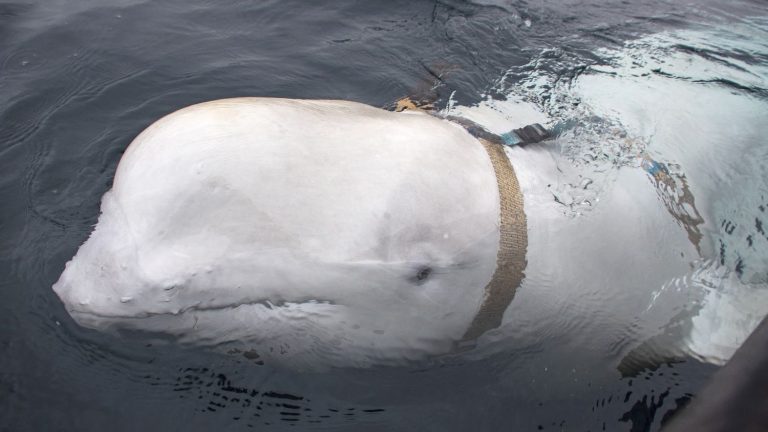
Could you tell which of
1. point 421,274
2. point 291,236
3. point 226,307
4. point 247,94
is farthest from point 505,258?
point 247,94

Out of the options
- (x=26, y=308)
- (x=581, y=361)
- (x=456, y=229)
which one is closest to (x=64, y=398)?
(x=26, y=308)

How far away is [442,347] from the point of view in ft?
9.19

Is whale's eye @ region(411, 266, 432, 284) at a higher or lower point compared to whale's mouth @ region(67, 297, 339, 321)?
higher

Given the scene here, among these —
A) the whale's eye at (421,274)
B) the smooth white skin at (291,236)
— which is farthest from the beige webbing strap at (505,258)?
the whale's eye at (421,274)

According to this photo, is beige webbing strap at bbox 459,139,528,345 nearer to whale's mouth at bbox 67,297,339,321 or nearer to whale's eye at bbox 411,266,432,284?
whale's eye at bbox 411,266,432,284

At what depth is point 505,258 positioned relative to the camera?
8.79 ft

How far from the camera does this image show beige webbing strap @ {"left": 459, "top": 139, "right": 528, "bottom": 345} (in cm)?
268

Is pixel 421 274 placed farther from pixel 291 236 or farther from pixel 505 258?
pixel 291 236

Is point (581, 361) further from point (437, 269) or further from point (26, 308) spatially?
point (26, 308)

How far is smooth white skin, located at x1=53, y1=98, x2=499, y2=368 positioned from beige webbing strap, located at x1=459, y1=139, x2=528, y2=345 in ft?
0.16

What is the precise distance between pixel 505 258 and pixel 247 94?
3.48 m

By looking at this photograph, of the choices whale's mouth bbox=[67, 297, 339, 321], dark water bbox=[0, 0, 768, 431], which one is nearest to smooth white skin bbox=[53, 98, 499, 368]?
whale's mouth bbox=[67, 297, 339, 321]

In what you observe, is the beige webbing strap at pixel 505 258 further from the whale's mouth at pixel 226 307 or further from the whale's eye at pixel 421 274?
the whale's mouth at pixel 226 307

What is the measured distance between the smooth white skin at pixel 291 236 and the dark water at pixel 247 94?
388mm
